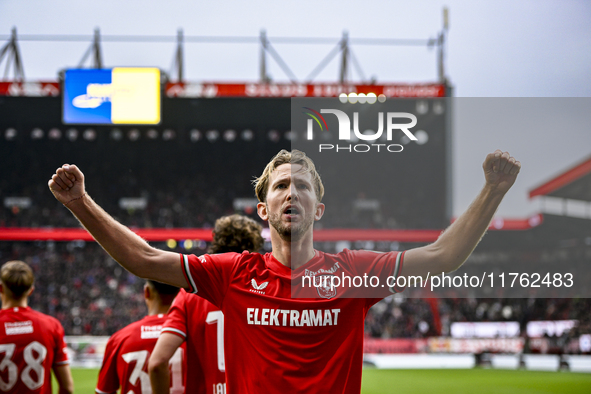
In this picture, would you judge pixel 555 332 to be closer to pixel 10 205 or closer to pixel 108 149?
pixel 108 149

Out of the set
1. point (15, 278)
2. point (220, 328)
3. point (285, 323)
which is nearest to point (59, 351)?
point (15, 278)

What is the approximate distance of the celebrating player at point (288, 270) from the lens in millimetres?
2342

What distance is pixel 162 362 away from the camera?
10.4ft

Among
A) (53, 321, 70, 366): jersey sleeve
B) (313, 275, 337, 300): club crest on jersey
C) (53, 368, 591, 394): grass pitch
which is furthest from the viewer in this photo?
(53, 368, 591, 394): grass pitch

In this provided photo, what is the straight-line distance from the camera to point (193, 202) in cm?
2795

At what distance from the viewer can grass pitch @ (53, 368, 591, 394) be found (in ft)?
42.2

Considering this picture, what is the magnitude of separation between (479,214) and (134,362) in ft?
8.44

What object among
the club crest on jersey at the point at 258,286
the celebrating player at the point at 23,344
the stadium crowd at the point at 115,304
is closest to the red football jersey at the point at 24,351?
the celebrating player at the point at 23,344

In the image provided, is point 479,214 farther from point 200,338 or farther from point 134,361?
point 134,361

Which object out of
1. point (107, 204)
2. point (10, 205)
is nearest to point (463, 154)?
point (107, 204)

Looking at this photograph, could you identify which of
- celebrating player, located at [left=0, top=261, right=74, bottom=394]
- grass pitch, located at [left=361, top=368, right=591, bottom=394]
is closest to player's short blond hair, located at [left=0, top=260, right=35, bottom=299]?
celebrating player, located at [left=0, top=261, right=74, bottom=394]

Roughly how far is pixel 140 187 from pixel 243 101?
28.0 feet

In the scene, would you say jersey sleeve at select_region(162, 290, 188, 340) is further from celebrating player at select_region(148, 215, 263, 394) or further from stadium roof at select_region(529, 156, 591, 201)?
stadium roof at select_region(529, 156, 591, 201)

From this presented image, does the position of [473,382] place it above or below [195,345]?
below
